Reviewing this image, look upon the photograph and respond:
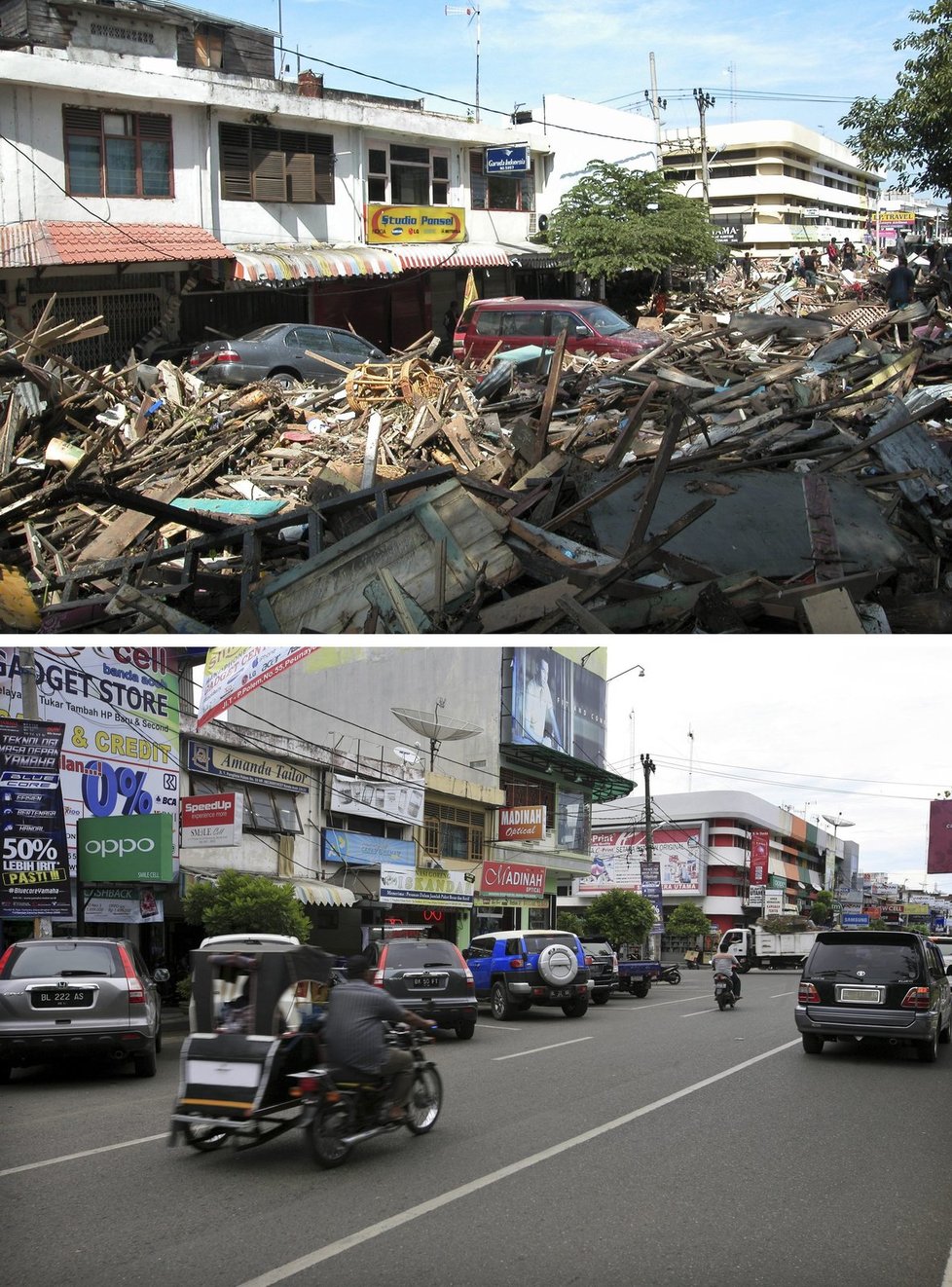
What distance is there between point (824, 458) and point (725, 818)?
6.89 metres

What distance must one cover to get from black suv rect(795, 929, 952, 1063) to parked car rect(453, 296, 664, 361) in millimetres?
10001

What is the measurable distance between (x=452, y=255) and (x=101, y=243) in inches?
360

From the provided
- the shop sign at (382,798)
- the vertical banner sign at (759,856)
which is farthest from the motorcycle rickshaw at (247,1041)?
the vertical banner sign at (759,856)

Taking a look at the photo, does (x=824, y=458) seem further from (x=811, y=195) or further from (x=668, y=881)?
(x=811, y=195)

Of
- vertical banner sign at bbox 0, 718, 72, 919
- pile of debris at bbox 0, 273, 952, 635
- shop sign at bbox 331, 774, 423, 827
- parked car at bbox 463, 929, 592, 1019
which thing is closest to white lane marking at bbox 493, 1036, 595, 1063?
parked car at bbox 463, 929, 592, 1019

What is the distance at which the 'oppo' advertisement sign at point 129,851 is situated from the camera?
832cm

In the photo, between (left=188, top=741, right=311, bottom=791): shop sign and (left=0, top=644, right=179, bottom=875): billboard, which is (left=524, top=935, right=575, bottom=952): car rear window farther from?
(left=0, top=644, right=179, bottom=875): billboard

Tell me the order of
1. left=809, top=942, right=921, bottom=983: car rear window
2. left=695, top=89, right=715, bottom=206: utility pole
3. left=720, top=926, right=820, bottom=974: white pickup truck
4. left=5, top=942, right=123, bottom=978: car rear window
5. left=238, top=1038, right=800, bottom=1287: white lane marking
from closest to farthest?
1. left=238, top=1038, right=800, bottom=1287: white lane marking
2. left=5, top=942, right=123, bottom=978: car rear window
3. left=809, top=942, right=921, bottom=983: car rear window
4. left=720, top=926, right=820, bottom=974: white pickup truck
5. left=695, top=89, right=715, bottom=206: utility pole

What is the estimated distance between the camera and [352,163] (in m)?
27.4

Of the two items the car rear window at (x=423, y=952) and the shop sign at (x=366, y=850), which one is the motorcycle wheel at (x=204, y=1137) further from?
the shop sign at (x=366, y=850)

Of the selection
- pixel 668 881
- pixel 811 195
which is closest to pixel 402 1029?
pixel 668 881

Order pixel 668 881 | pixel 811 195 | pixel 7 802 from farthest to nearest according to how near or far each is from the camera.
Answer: pixel 811 195, pixel 668 881, pixel 7 802

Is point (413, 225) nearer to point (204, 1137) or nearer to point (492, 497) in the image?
point (492, 497)

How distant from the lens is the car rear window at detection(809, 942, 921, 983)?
344 inches
